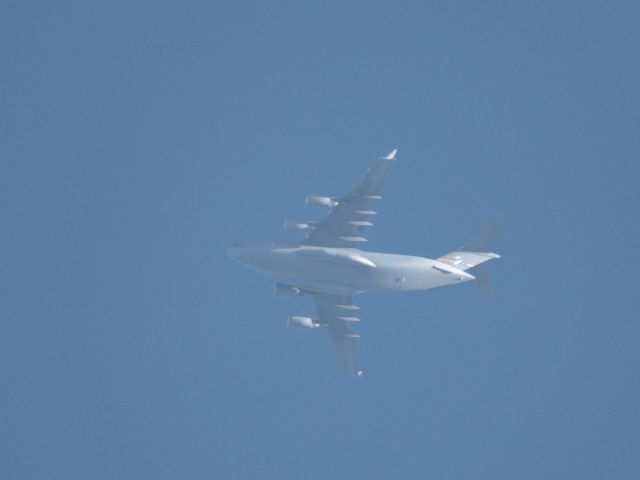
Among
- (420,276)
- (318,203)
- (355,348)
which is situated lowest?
(355,348)

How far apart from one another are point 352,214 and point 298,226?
359 cm

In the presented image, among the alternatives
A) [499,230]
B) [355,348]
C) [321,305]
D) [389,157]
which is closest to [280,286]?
[321,305]

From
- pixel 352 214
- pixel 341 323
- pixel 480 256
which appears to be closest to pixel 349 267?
pixel 352 214

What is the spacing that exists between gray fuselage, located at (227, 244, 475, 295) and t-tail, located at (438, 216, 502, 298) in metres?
2.89

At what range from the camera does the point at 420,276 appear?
2122 inches

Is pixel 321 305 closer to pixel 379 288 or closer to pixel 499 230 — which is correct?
pixel 379 288

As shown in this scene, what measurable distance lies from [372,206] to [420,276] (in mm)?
5432

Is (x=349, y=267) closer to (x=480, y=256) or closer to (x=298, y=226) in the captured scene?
(x=298, y=226)

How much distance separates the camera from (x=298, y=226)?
54812 mm

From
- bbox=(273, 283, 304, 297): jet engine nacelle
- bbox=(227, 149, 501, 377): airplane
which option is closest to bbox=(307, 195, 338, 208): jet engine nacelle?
bbox=(227, 149, 501, 377): airplane

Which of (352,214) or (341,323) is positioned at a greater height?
(352,214)

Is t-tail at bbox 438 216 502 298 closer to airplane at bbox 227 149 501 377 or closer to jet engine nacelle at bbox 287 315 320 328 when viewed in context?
airplane at bbox 227 149 501 377

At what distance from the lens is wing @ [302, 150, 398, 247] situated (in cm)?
5303

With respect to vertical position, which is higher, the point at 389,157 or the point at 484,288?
the point at 389,157
